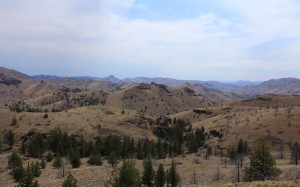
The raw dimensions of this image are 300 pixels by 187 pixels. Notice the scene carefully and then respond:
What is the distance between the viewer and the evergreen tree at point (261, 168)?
190 feet

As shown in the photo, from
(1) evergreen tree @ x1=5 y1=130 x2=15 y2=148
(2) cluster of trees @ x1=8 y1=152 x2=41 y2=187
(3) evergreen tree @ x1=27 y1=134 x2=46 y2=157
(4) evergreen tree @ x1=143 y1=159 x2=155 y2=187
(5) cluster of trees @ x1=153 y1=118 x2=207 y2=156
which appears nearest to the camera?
(2) cluster of trees @ x1=8 y1=152 x2=41 y2=187

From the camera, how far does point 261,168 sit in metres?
59.0

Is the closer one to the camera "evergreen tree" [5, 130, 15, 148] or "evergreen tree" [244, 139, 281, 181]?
→ "evergreen tree" [244, 139, 281, 181]

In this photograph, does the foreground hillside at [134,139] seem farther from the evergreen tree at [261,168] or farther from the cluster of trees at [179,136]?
the evergreen tree at [261,168]

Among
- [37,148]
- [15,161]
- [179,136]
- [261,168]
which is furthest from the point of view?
[179,136]

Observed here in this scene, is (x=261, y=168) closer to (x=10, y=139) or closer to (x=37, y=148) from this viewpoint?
(x=37, y=148)

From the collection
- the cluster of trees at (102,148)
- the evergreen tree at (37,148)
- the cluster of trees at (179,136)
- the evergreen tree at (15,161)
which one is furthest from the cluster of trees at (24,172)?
the cluster of trees at (179,136)

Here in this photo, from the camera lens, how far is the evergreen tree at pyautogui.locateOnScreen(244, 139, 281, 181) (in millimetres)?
57969

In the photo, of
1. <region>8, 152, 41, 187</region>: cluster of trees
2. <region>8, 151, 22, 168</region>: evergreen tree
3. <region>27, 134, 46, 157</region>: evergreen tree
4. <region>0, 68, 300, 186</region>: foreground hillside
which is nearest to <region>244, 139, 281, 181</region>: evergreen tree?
<region>0, 68, 300, 186</region>: foreground hillside

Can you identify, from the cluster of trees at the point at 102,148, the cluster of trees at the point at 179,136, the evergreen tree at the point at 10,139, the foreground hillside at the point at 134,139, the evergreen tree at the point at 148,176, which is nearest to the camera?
the evergreen tree at the point at 148,176

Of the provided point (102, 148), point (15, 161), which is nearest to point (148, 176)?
point (15, 161)

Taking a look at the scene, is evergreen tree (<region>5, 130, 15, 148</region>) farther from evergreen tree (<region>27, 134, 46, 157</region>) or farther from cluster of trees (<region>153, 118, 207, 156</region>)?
cluster of trees (<region>153, 118, 207, 156</region>)

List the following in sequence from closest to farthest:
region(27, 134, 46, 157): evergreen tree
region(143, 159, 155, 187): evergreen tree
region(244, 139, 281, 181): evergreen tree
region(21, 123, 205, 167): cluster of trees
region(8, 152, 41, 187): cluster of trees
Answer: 1. region(8, 152, 41, 187): cluster of trees
2. region(244, 139, 281, 181): evergreen tree
3. region(143, 159, 155, 187): evergreen tree
4. region(27, 134, 46, 157): evergreen tree
5. region(21, 123, 205, 167): cluster of trees

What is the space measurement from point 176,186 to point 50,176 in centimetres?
2893
